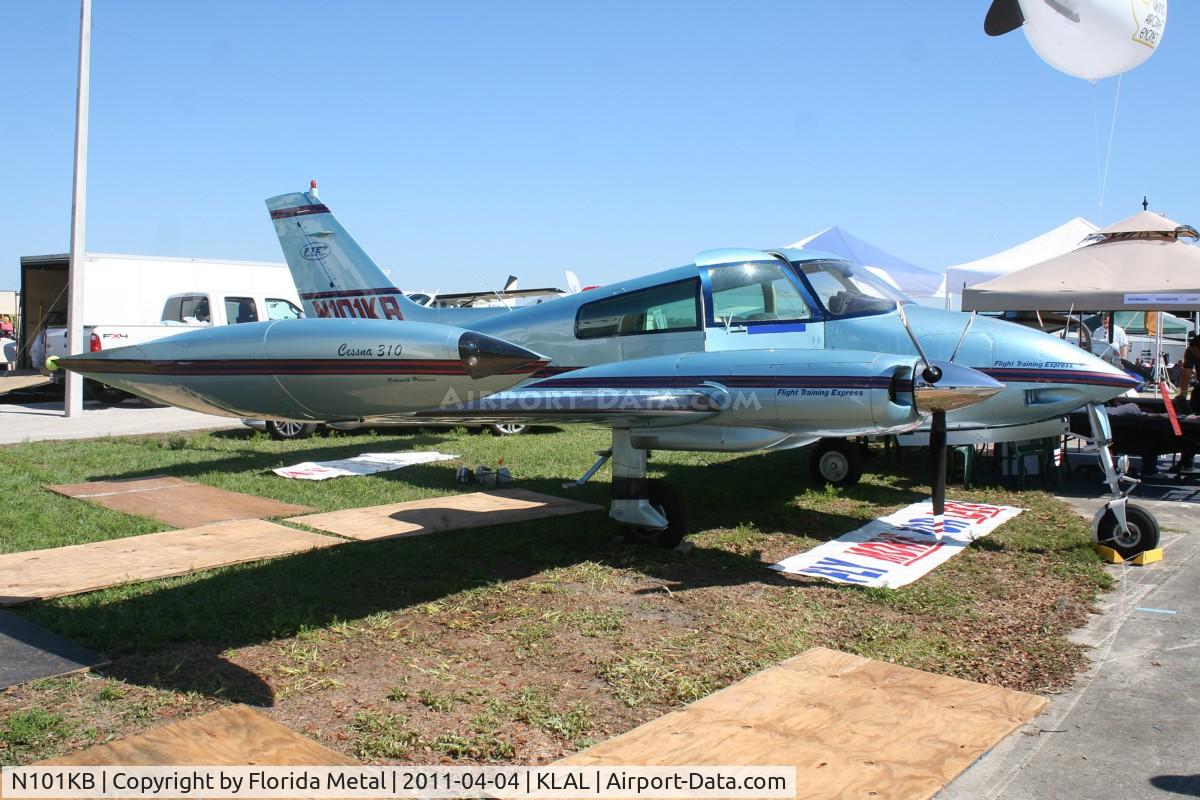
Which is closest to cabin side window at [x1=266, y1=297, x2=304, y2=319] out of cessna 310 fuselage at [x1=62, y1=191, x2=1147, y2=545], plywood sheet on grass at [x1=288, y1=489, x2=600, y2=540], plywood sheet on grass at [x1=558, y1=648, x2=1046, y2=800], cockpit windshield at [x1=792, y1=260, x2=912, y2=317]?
cessna 310 fuselage at [x1=62, y1=191, x2=1147, y2=545]

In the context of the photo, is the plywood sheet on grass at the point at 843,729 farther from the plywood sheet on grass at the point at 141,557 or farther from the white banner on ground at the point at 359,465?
the white banner on ground at the point at 359,465

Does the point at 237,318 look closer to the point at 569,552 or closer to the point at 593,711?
the point at 569,552

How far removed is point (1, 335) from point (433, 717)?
35419 mm

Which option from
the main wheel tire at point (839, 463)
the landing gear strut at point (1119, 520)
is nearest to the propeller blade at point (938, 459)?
the landing gear strut at point (1119, 520)

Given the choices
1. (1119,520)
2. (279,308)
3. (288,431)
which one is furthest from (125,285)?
(1119,520)

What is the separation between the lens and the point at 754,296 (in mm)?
7789

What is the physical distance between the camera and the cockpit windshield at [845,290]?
25.7ft

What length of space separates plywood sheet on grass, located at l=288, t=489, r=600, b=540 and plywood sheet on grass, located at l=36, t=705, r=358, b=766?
357cm

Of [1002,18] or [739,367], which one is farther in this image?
[1002,18]

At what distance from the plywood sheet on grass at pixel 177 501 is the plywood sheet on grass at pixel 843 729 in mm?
5399

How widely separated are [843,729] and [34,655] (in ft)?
13.8

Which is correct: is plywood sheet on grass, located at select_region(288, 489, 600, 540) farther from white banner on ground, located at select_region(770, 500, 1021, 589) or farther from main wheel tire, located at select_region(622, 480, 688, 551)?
white banner on ground, located at select_region(770, 500, 1021, 589)

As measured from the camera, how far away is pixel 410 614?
5762 mm

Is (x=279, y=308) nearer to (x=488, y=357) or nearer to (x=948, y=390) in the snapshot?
(x=488, y=357)
